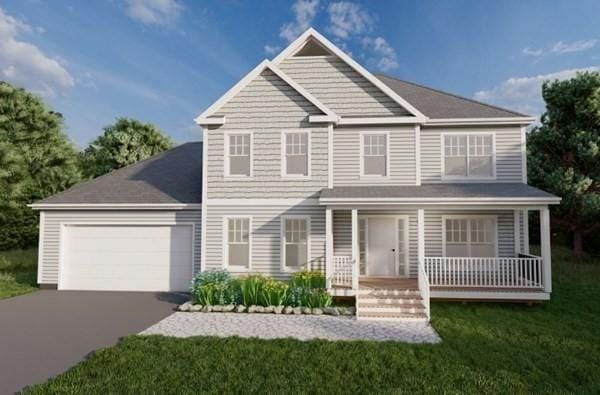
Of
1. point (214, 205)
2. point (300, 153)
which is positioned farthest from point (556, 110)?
point (214, 205)

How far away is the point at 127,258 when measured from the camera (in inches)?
468

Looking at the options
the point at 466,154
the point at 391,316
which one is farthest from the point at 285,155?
the point at 466,154

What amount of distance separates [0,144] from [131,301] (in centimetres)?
1468

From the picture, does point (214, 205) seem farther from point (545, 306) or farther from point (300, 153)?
point (545, 306)

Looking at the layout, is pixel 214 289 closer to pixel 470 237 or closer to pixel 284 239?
pixel 284 239

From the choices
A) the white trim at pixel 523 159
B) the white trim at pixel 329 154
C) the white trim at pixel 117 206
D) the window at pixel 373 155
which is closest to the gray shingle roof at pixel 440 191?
the white trim at pixel 329 154

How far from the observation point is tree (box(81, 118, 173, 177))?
80.0 ft

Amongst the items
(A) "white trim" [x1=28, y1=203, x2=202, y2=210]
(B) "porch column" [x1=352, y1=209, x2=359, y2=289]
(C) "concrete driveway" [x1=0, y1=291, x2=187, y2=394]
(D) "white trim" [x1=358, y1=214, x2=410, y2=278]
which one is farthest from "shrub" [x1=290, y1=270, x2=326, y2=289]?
(A) "white trim" [x1=28, y1=203, x2=202, y2=210]

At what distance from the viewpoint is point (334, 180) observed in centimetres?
1155

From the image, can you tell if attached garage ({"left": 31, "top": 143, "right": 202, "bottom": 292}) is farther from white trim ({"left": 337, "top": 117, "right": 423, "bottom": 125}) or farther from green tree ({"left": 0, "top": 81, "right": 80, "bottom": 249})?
green tree ({"left": 0, "top": 81, "right": 80, "bottom": 249})

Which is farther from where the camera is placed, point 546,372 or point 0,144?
point 0,144

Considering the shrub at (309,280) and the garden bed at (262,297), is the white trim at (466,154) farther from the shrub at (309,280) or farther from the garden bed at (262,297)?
the garden bed at (262,297)

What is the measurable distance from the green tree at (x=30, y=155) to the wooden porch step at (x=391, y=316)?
2124 cm

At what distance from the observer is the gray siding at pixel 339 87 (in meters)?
11.6
